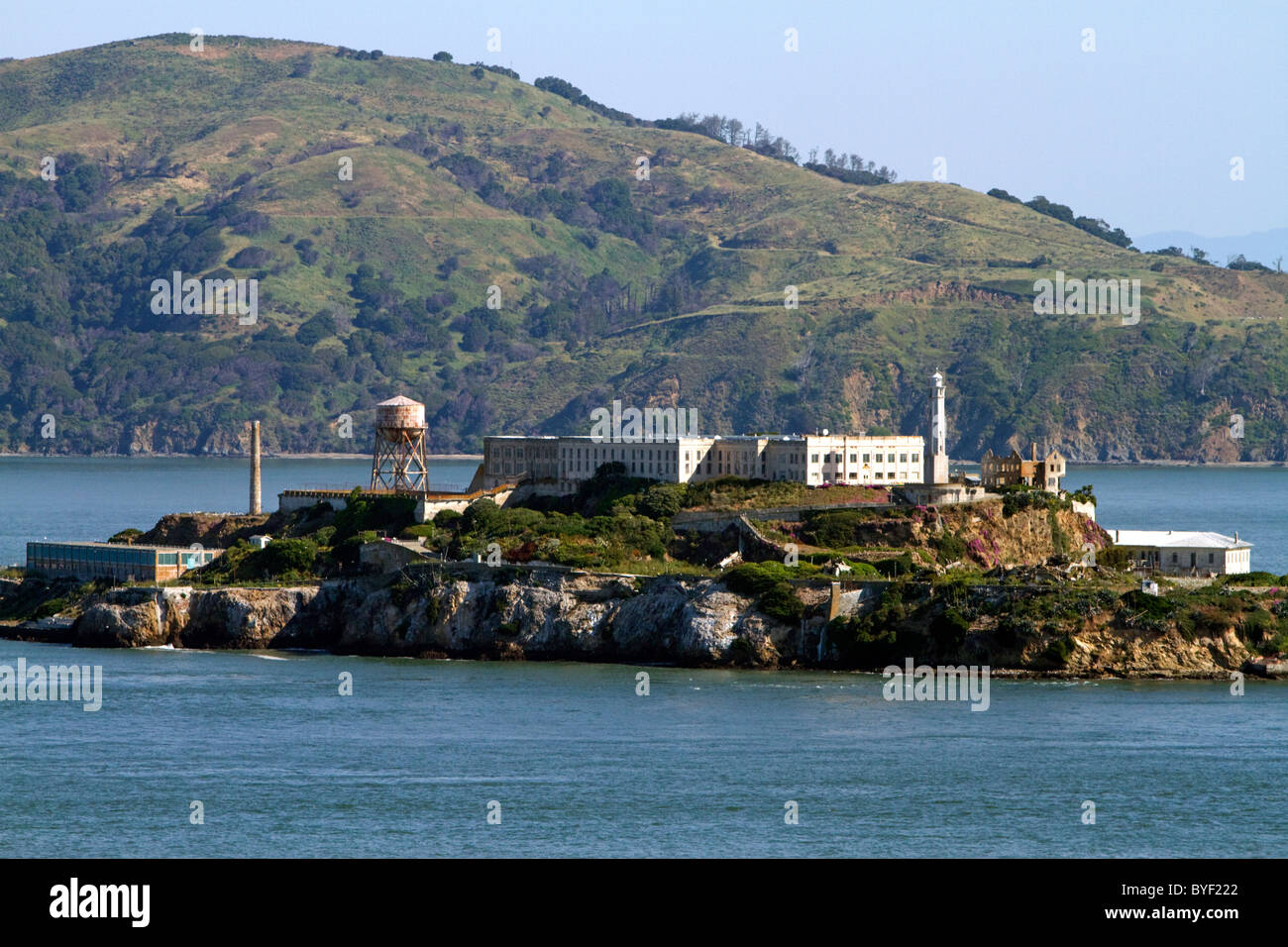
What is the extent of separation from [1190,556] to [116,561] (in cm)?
5259

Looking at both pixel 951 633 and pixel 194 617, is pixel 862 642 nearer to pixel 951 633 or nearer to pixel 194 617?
pixel 951 633

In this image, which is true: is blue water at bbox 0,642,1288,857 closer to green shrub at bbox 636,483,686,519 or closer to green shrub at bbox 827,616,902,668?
green shrub at bbox 827,616,902,668

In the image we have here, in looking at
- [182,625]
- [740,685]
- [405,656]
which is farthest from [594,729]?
[182,625]

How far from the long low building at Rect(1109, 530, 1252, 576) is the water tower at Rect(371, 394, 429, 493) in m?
40.8

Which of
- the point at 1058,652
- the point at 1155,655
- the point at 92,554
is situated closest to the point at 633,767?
the point at 1058,652

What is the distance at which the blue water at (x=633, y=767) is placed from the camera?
2044 inches

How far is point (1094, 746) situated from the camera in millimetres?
63781

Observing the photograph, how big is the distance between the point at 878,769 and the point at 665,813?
880 cm

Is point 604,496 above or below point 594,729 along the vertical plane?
above

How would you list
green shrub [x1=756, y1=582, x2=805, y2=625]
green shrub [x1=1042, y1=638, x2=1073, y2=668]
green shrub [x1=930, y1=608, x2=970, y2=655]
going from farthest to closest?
1. green shrub [x1=756, y1=582, x2=805, y2=625]
2. green shrub [x1=930, y1=608, x2=970, y2=655]
3. green shrub [x1=1042, y1=638, x2=1073, y2=668]

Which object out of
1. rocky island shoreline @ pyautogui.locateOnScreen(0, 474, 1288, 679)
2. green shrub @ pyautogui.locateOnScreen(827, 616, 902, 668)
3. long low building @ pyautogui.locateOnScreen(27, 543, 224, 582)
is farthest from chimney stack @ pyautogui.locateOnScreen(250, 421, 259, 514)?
green shrub @ pyautogui.locateOnScreen(827, 616, 902, 668)

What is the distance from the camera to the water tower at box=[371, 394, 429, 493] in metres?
116
